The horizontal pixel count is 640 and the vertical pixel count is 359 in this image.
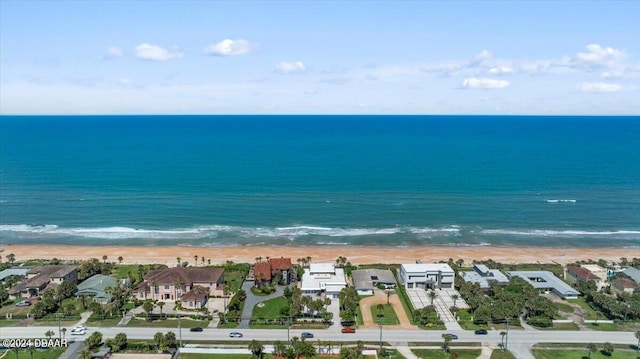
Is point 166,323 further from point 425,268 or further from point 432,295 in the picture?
point 425,268

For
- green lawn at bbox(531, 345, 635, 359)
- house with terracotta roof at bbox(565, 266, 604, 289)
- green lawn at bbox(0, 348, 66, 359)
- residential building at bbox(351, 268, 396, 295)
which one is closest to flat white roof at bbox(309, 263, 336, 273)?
residential building at bbox(351, 268, 396, 295)

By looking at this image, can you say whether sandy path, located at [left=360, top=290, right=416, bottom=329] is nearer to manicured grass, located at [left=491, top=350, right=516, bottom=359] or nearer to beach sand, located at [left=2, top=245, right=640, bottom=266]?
manicured grass, located at [left=491, top=350, right=516, bottom=359]

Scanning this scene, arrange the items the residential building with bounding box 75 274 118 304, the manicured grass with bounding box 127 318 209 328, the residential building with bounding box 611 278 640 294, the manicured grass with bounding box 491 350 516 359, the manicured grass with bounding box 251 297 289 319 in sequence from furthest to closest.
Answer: the residential building with bounding box 611 278 640 294
the residential building with bounding box 75 274 118 304
the manicured grass with bounding box 251 297 289 319
the manicured grass with bounding box 127 318 209 328
the manicured grass with bounding box 491 350 516 359

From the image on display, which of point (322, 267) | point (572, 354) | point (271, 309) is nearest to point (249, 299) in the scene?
point (271, 309)

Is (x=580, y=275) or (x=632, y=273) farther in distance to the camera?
(x=632, y=273)

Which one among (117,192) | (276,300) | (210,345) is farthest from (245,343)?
(117,192)

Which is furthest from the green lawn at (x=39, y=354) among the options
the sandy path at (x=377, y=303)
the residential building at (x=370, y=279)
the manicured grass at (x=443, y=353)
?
the manicured grass at (x=443, y=353)
